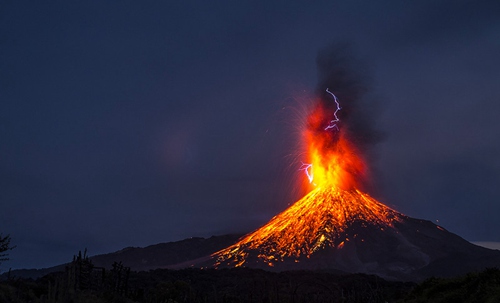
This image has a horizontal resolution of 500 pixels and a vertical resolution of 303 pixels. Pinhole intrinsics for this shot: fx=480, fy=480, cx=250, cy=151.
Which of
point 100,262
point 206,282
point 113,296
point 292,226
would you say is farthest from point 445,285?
point 100,262

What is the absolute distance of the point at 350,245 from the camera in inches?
5012

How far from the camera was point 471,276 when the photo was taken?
18188 mm

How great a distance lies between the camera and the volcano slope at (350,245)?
373 ft

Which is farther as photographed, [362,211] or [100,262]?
[100,262]

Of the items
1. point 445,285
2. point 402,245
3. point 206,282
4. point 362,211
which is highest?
point 362,211

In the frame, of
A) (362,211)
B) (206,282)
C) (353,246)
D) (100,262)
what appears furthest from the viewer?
(100,262)

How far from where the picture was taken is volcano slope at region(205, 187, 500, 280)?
114 m

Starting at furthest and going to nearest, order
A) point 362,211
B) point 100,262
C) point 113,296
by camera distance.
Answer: point 100,262 < point 362,211 < point 113,296

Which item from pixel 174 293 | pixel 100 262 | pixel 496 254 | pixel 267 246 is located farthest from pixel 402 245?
pixel 100 262

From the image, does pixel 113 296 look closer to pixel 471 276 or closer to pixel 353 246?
pixel 471 276

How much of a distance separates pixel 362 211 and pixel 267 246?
36.4m

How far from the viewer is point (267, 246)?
119 m

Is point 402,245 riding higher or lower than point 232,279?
higher

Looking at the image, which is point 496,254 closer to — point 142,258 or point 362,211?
point 362,211
